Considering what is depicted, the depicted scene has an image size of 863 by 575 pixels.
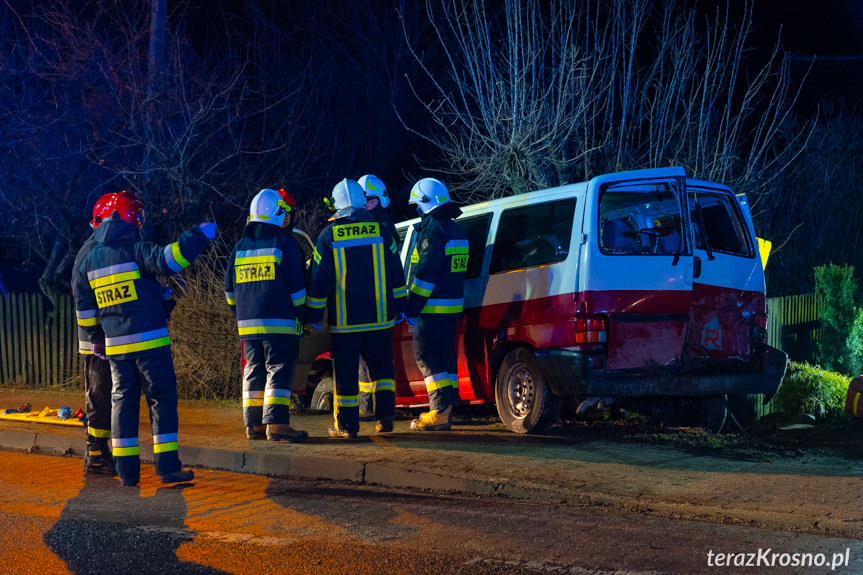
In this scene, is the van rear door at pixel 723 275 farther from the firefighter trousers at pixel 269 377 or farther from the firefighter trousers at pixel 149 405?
the firefighter trousers at pixel 149 405

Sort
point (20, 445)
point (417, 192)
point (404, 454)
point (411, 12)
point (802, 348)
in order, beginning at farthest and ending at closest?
point (411, 12)
point (802, 348)
point (20, 445)
point (417, 192)
point (404, 454)

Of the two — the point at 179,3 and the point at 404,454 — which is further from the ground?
the point at 179,3

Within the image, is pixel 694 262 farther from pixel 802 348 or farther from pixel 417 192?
pixel 802 348

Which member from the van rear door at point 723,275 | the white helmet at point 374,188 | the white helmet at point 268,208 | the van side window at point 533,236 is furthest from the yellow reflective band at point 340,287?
the van rear door at point 723,275

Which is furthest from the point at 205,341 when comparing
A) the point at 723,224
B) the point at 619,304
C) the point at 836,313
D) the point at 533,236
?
the point at 836,313

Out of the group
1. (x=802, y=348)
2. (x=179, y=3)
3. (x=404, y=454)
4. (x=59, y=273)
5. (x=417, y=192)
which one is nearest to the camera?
(x=404, y=454)

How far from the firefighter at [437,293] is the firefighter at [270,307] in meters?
0.97

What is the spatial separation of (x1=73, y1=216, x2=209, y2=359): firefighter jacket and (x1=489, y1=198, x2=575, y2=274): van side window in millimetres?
2637

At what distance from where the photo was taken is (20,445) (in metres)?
8.73

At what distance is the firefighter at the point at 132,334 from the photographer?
21.3ft

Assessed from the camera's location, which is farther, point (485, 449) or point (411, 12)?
point (411, 12)

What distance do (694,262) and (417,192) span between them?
Answer: 7.51 ft

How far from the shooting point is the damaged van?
727cm

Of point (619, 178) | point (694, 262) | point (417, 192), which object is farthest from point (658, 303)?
point (417, 192)
